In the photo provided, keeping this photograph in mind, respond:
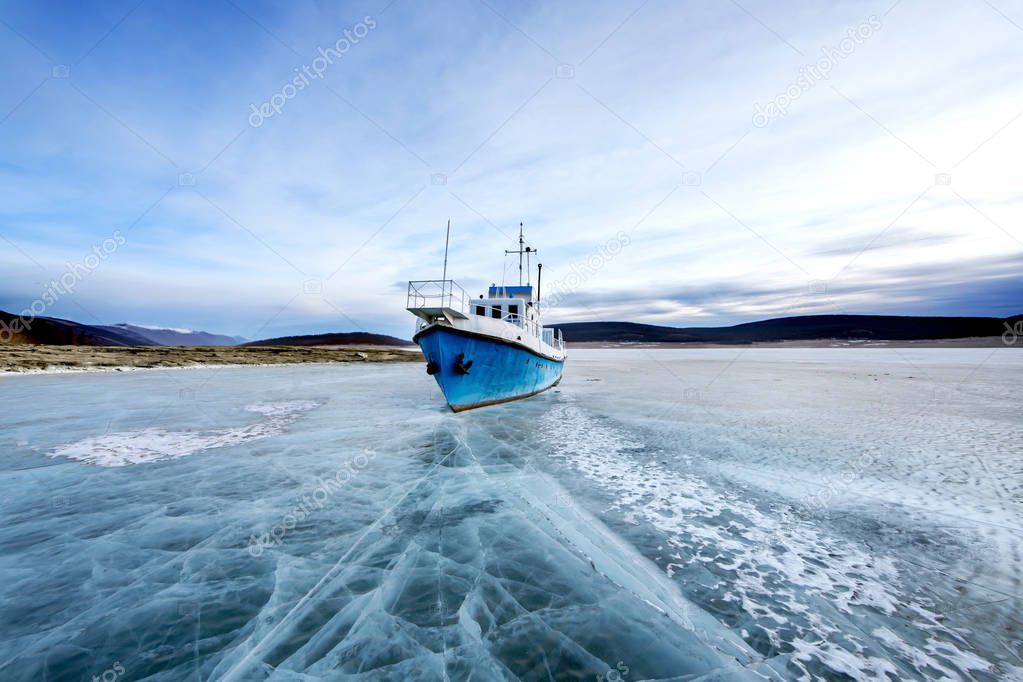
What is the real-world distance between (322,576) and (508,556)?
181 centimetres

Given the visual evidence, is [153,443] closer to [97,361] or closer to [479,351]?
[479,351]

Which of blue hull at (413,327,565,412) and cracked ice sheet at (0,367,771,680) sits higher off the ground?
blue hull at (413,327,565,412)

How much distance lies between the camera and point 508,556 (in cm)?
411

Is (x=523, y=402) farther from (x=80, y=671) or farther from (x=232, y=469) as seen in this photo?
(x=80, y=671)

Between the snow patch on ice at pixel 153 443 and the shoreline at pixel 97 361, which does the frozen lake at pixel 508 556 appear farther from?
the shoreline at pixel 97 361

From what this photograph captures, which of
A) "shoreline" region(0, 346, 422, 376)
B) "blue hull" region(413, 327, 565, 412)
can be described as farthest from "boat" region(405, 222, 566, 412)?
"shoreline" region(0, 346, 422, 376)

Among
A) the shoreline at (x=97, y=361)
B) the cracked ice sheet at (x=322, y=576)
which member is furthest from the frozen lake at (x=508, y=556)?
the shoreline at (x=97, y=361)

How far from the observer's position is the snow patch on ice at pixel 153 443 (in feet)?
23.9

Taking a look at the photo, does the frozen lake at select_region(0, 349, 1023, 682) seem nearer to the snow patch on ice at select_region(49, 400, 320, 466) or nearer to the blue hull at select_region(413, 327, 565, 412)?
the snow patch on ice at select_region(49, 400, 320, 466)

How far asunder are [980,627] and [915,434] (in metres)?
8.78

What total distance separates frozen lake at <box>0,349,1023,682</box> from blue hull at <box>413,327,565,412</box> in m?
2.97

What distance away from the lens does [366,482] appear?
622 cm

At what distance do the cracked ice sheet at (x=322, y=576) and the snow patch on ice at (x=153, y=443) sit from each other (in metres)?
0.13

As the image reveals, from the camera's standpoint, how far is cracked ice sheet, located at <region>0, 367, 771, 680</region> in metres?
2.72
